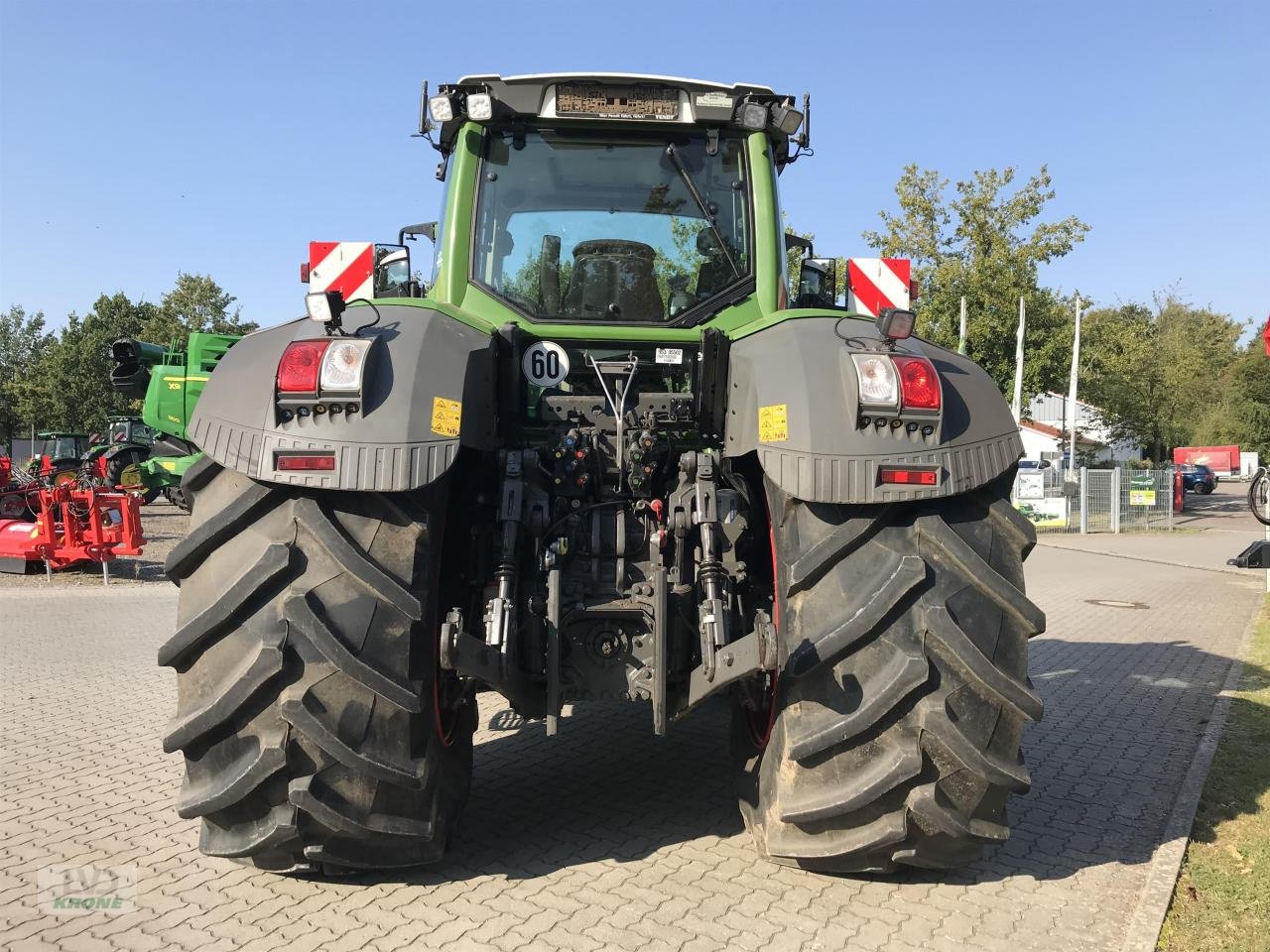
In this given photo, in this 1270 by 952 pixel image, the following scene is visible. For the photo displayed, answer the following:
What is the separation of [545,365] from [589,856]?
1.95 meters

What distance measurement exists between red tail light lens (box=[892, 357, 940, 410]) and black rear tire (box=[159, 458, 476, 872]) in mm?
1608

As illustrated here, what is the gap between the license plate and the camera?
13.6 ft

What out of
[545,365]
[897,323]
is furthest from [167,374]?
[897,323]

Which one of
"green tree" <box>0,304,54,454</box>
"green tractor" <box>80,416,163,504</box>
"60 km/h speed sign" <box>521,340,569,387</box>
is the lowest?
"green tractor" <box>80,416,163,504</box>

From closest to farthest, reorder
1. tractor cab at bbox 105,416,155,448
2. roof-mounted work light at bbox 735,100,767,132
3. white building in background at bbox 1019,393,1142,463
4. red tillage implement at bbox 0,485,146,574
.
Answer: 1. roof-mounted work light at bbox 735,100,767,132
2. red tillage implement at bbox 0,485,146,574
3. tractor cab at bbox 105,416,155,448
4. white building in background at bbox 1019,393,1142,463

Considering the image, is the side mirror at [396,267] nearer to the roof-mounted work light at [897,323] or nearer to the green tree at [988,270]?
the roof-mounted work light at [897,323]

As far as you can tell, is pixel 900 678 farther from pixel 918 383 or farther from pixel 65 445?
pixel 65 445

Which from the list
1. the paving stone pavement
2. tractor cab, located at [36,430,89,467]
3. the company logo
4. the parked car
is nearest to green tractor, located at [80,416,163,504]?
tractor cab, located at [36,430,89,467]

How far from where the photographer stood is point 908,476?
3.08 metres

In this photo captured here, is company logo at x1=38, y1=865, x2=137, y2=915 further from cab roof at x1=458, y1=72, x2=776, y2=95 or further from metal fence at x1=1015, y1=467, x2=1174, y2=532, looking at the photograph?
metal fence at x1=1015, y1=467, x2=1174, y2=532

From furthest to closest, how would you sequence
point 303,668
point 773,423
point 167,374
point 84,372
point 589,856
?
Answer: point 84,372, point 167,374, point 589,856, point 773,423, point 303,668

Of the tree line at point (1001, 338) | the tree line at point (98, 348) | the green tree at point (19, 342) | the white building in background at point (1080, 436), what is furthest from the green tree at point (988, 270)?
the green tree at point (19, 342)

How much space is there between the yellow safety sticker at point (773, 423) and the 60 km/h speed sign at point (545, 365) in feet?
3.15

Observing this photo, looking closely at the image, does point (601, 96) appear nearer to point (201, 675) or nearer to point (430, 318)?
point (430, 318)
